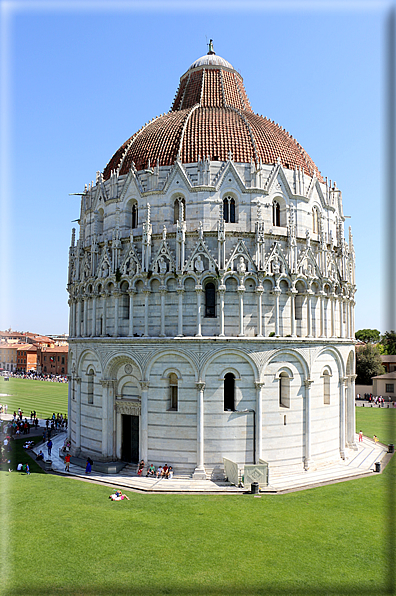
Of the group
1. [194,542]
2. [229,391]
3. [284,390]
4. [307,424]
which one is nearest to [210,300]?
[229,391]

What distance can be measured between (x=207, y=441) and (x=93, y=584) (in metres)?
13.7

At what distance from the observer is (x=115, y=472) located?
30312 mm

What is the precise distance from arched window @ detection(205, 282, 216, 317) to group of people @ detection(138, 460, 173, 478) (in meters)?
10.1

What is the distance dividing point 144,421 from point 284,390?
9.57 metres

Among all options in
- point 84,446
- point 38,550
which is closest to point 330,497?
point 38,550

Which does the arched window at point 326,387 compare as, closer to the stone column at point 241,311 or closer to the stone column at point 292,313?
the stone column at point 292,313

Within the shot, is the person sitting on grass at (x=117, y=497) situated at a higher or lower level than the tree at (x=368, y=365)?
lower

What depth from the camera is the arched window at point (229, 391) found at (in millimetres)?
30125

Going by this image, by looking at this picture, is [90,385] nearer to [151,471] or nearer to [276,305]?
[151,471]

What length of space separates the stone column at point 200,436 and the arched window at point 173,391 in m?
1.81

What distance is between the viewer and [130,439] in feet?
106

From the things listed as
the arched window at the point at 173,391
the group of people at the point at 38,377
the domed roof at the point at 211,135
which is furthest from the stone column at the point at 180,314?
the group of people at the point at 38,377

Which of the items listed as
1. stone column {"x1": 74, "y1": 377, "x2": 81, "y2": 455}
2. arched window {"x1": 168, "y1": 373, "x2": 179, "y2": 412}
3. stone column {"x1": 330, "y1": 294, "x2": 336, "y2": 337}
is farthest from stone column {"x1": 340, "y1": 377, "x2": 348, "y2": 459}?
stone column {"x1": 74, "y1": 377, "x2": 81, "y2": 455}

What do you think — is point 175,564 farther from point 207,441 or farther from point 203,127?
point 203,127
